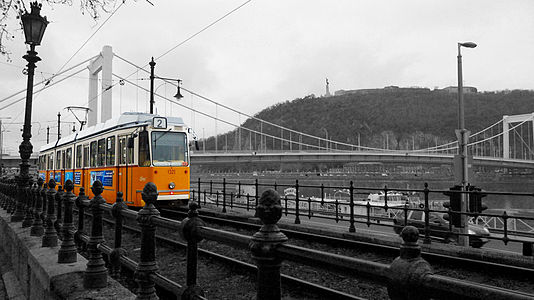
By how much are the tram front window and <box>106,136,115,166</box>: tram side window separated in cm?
155

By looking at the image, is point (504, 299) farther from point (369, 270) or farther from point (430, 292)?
point (369, 270)

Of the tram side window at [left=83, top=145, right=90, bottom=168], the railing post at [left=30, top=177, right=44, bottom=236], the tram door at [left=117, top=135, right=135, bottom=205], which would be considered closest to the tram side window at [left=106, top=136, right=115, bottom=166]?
the tram door at [left=117, top=135, right=135, bottom=205]

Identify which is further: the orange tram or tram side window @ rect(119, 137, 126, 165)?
tram side window @ rect(119, 137, 126, 165)

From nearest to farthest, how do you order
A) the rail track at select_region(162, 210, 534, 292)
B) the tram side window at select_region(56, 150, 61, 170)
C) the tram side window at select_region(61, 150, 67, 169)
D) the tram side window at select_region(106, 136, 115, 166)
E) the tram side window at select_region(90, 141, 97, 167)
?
the rail track at select_region(162, 210, 534, 292) → the tram side window at select_region(106, 136, 115, 166) → the tram side window at select_region(90, 141, 97, 167) → the tram side window at select_region(61, 150, 67, 169) → the tram side window at select_region(56, 150, 61, 170)

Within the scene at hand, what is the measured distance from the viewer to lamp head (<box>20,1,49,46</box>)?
21.9 ft

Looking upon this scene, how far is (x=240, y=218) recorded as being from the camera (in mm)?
11617

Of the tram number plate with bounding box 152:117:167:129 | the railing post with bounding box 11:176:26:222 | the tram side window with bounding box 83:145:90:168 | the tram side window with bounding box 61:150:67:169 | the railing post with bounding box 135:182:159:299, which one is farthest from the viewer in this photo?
the tram side window with bounding box 61:150:67:169

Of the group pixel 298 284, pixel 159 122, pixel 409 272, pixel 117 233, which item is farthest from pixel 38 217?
pixel 409 272

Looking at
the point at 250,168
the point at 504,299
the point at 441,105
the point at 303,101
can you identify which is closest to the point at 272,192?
the point at 504,299

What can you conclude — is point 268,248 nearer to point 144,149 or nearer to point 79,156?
point 144,149

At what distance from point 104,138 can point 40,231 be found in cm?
720

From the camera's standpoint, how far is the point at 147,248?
8.09ft

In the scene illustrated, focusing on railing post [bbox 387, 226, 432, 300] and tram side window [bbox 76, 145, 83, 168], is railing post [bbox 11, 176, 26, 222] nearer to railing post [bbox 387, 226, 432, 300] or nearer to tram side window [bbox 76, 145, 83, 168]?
tram side window [bbox 76, 145, 83, 168]

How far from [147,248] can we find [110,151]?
10.7 metres
